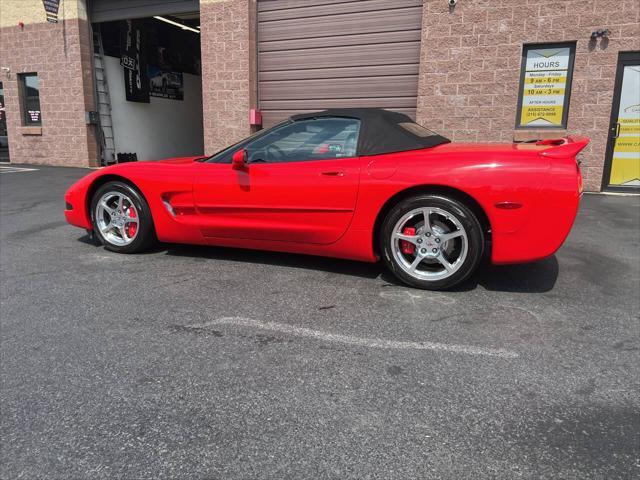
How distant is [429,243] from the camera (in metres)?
3.53

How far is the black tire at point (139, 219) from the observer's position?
441cm

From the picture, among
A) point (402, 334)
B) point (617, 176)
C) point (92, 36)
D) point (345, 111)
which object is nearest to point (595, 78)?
point (617, 176)

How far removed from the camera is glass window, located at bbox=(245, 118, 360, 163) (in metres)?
3.89

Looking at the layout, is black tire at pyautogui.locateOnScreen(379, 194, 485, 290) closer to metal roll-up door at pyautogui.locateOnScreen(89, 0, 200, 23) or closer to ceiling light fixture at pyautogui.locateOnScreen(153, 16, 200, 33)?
metal roll-up door at pyautogui.locateOnScreen(89, 0, 200, 23)

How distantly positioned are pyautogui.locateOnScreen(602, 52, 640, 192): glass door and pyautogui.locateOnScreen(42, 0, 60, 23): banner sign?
12588mm

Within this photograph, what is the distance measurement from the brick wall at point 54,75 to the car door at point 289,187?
10720 millimetres

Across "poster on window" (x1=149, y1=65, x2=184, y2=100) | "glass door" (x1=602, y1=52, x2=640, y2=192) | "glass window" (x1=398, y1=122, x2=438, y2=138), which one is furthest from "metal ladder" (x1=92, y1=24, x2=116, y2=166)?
"glass door" (x1=602, y1=52, x2=640, y2=192)

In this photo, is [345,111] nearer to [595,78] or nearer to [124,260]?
[124,260]

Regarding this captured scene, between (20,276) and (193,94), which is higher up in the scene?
(193,94)

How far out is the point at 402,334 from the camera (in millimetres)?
2838

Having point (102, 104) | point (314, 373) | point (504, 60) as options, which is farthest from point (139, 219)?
point (102, 104)

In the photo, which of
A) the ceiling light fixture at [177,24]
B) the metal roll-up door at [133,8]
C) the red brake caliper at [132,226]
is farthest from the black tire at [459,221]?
the ceiling light fixture at [177,24]

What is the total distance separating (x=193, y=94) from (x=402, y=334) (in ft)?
54.8

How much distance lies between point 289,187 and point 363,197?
60 cm
